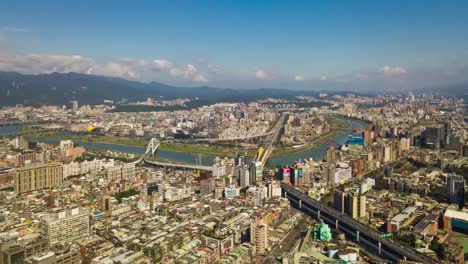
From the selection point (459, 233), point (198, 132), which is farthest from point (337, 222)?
point (198, 132)

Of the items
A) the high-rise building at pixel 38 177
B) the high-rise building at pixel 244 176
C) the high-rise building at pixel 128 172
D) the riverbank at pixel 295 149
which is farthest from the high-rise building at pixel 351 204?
the riverbank at pixel 295 149

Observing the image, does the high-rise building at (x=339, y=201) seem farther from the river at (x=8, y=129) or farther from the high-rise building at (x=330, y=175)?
the river at (x=8, y=129)

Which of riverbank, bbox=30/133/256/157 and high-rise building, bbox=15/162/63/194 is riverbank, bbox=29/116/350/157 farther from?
high-rise building, bbox=15/162/63/194

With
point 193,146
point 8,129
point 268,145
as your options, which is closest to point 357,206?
point 268,145

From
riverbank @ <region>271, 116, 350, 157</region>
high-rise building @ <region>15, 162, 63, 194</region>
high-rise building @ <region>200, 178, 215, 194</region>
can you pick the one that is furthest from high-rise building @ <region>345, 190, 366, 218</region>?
riverbank @ <region>271, 116, 350, 157</region>

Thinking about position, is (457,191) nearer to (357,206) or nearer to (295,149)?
(357,206)
